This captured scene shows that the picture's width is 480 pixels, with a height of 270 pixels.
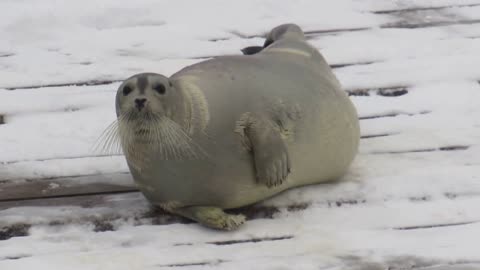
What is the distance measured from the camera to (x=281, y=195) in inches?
116

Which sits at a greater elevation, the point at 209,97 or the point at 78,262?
the point at 209,97

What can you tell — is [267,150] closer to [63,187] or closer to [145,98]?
[145,98]

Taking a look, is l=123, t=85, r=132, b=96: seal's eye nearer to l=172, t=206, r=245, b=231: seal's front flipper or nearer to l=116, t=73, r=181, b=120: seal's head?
l=116, t=73, r=181, b=120: seal's head

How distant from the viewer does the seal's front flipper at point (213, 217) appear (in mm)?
2744

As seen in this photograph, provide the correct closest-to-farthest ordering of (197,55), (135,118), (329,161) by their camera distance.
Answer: (135,118) → (329,161) → (197,55)

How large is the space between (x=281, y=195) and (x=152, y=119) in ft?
1.87

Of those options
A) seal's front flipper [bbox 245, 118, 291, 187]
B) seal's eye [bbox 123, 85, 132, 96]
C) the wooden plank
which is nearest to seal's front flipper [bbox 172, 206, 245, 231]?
seal's front flipper [bbox 245, 118, 291, 187]

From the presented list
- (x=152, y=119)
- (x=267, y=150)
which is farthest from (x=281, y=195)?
(x=152, y=119)

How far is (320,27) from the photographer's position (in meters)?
4.15

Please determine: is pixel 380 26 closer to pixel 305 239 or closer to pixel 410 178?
pixel 410 178

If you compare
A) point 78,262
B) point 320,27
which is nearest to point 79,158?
point 78,262

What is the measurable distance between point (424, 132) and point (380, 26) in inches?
37.0

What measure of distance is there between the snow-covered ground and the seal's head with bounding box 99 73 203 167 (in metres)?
0.25

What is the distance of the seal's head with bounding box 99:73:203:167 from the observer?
98.8 inches
